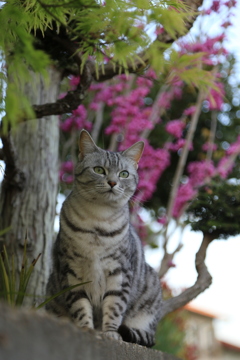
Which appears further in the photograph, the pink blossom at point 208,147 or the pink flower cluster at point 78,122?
the pink blossom at point 208,147

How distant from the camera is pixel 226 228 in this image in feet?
11.0

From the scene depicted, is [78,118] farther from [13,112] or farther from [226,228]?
[13,112]

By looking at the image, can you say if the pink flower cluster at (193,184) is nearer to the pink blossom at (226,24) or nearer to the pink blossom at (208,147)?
the pink blossom at (208,147)

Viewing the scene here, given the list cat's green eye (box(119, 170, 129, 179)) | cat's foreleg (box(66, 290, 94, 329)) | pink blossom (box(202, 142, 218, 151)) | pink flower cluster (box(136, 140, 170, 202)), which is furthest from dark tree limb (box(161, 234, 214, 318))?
pink blossom (box(202, 142, 218, 151))

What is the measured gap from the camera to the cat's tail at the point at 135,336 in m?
2.69

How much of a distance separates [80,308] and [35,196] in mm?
1394

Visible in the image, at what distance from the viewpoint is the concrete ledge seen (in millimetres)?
1171

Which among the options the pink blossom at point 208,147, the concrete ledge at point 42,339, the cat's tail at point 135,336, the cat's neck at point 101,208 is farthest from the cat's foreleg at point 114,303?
the pink blossom at point 208,147

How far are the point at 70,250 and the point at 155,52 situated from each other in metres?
1.37

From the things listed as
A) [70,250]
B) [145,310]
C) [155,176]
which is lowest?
[145,310]

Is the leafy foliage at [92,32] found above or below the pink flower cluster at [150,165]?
above

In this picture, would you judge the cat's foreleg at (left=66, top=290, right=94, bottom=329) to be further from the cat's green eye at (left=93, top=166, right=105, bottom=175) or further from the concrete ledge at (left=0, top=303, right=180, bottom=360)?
the concrete ledge at (left=0, top=303, right=180, bottom=360)

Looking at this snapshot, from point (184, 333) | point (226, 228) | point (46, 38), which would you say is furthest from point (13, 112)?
point (184, 333)

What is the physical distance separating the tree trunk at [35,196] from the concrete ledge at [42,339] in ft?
6.88
